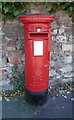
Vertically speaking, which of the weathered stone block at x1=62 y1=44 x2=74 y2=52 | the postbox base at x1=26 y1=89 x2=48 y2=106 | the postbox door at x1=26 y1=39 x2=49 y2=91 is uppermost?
the weathered stone block at x1=62 y1=44 x2=74 y2=52

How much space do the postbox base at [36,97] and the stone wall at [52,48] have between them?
69 centimetres

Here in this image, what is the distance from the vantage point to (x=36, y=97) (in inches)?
107

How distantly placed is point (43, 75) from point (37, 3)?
61.3 inches

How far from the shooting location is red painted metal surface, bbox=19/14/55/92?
7.80 feet

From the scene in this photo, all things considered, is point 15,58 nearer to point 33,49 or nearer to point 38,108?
point 33,49

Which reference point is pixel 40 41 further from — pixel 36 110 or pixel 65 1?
pixel 36 110

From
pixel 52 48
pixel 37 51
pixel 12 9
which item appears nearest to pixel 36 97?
pixel 37 51

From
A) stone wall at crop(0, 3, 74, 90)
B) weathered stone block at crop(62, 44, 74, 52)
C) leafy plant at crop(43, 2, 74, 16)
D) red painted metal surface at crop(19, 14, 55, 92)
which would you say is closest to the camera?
red painted metal surface at crop(19, 14, 55, 92)

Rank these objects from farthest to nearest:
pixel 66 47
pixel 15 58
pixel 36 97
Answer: pixel 66 47 → pixel 15 58 → pixel 36 97

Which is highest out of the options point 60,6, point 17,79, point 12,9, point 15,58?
point 60,6

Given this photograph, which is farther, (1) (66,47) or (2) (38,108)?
(1) (66,47)

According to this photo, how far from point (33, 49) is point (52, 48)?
915 mm

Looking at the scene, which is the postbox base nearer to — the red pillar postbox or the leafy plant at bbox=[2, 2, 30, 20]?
the red pillar postbox

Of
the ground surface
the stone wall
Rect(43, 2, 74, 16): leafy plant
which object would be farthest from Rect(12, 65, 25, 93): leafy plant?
Rect(43, 2, 74, 16): leafy plant
